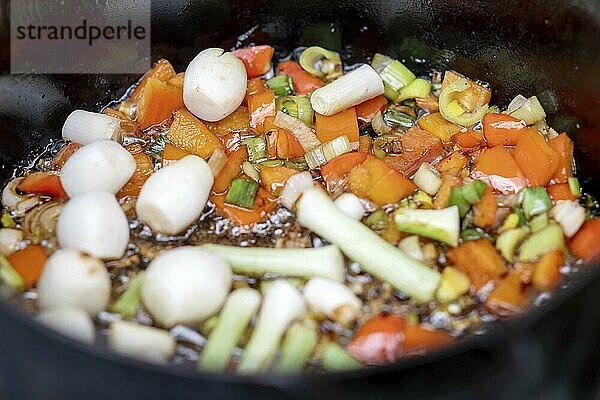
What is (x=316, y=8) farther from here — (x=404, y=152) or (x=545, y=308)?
(x=545, y=308)

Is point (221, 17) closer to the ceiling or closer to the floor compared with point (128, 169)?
closer to the ceiling

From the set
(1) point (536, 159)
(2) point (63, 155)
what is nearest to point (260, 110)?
(2) point (63, 155)

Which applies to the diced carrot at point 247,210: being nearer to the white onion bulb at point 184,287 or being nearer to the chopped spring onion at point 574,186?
the white onion bulb at point 184,287

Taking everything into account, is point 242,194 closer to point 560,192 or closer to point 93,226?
point 93,226

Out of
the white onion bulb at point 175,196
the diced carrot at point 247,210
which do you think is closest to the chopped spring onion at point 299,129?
the diced carrot at point 247,210

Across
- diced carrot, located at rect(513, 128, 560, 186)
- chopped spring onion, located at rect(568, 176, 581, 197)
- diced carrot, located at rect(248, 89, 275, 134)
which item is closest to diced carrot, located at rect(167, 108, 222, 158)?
diced carrot, located at rect(248, 89, 275, 134)

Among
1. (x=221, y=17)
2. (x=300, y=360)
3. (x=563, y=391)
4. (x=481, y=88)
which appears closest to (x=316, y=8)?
(x=221, y=17)
